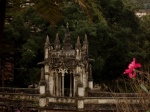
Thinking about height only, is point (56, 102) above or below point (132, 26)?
below

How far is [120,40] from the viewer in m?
28.3

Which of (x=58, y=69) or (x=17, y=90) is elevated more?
(x=58, y=69)

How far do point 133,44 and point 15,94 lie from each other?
12949 mm

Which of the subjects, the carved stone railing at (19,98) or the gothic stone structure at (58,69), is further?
the carved stone railing at (19,98)

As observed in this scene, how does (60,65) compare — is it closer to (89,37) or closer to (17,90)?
(17,90)

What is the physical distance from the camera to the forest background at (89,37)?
80.9ft

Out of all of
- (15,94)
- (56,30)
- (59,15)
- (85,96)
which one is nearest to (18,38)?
(56,30)

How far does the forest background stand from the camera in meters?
24.7

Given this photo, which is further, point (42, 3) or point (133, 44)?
point (133, 44)

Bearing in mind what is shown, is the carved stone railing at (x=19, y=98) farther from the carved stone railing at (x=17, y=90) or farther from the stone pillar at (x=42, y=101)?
the stone pillar at (x=42, y=101)

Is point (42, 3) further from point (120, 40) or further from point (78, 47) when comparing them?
point (120, 40)

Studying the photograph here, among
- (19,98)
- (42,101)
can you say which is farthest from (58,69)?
(19,98)

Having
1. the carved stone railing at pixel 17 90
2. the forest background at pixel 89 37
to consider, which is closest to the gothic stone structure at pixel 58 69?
the carved stone railing at pixel 17 90

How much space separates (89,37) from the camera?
26234 millimetres
